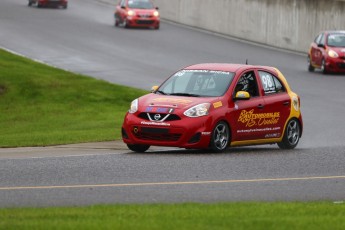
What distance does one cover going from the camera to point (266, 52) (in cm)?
4681

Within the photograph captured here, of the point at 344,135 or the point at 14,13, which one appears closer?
the point at 344,135

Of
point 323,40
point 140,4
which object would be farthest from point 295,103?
point 140,4

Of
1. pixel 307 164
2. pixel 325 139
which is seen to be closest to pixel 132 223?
pixel 307 164

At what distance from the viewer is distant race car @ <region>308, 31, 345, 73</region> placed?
1554 inches

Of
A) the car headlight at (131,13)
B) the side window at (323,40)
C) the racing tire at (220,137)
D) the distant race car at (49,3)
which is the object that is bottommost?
the distant race car at (49,3)

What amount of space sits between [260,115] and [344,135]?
485 centimetres

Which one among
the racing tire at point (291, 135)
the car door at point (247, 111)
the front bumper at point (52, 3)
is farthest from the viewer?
the front bumper at point (52, 3)

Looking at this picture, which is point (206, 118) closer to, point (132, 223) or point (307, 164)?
point (307, 164)

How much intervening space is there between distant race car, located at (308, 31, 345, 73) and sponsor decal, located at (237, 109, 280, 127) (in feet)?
65.4

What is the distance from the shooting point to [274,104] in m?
19.8

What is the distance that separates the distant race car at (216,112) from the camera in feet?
59.2

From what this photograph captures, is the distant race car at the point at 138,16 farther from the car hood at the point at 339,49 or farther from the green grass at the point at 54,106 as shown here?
the green grass at the point at 54,106

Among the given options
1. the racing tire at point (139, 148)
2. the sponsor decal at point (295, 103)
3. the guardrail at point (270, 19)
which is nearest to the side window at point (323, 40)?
the guardrail at point (270, 19)

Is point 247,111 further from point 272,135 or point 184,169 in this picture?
point 184,169
